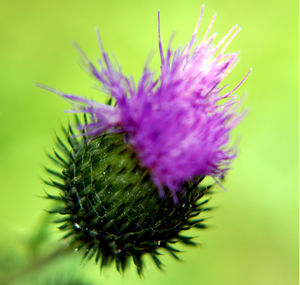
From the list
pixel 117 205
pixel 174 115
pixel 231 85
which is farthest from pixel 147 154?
pixel 231 85

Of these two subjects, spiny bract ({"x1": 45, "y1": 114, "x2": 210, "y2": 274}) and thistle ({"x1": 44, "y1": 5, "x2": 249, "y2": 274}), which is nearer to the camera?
thistle ({"x1": 44, "y1": 5, "x2": 249, "y2": 274})

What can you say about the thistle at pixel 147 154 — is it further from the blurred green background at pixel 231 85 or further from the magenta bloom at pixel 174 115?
the blurred green background at pixel 231 85

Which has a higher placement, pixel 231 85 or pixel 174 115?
pixel 231 85

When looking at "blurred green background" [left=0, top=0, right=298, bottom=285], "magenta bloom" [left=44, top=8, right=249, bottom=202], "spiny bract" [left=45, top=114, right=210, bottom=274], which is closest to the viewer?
"magenta bloom" [left=44, top=8, right=249, bottom=202]

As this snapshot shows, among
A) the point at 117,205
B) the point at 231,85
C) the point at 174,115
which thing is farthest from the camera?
the point at 231,85

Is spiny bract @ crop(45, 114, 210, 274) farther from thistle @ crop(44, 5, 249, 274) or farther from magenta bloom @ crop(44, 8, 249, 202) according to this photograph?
magenta bloom @ crop(44, 8, 249, 202)

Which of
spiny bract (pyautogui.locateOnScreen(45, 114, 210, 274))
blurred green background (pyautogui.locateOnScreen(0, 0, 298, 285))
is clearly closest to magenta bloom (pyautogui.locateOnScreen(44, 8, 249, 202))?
spiny bract (pyautogui.locateOnScreen(45, 114, 210, 274))

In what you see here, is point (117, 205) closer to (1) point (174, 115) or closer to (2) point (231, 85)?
(1) point (174, 115)
